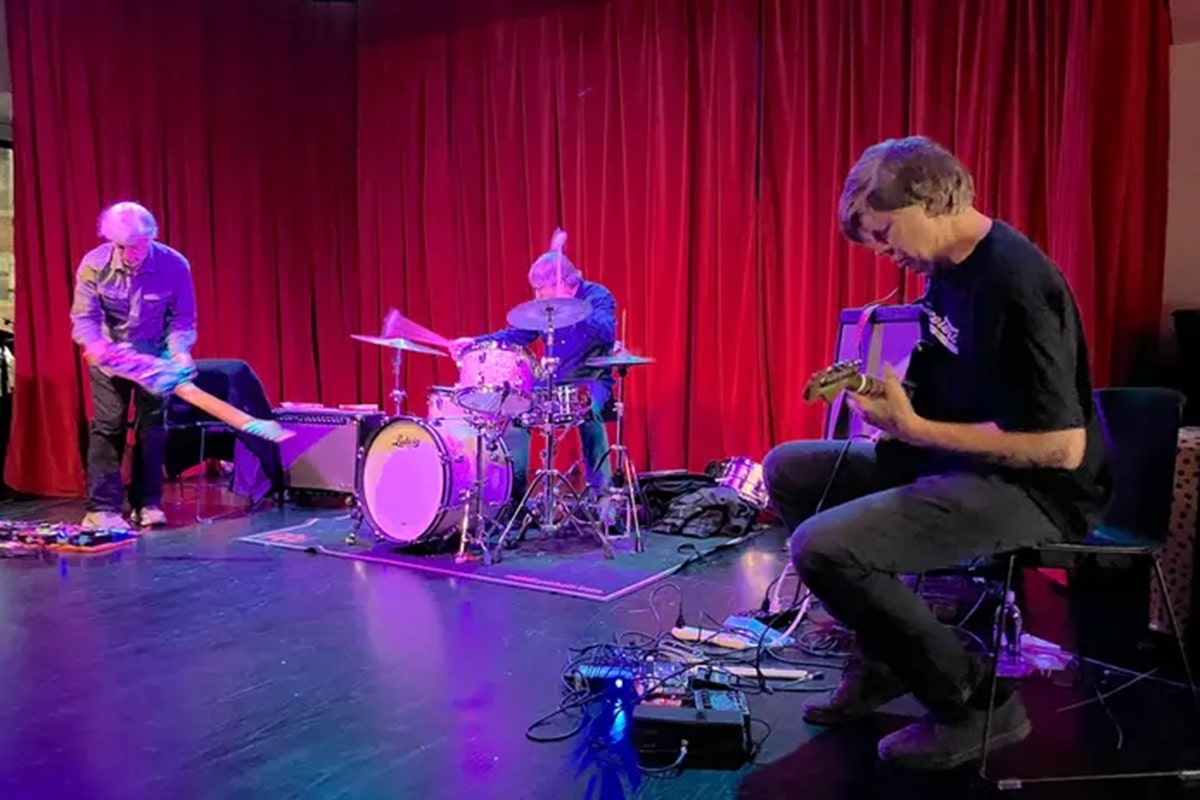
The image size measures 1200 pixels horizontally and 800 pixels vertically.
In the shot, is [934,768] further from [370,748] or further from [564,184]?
[564,184]

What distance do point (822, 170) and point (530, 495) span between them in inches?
88.4

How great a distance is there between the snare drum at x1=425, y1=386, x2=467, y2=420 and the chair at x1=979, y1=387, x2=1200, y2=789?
260 cm

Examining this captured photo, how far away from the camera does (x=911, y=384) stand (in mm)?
2236

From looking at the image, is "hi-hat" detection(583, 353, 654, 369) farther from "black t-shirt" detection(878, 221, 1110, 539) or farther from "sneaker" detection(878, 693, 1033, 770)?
"sneaker" detection(878, 693, 1033, 770)

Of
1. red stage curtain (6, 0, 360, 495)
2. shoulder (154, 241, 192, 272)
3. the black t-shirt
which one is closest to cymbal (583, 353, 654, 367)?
shoulder (154, 241, 192, 272)

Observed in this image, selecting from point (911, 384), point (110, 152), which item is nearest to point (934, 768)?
point (911, 384)

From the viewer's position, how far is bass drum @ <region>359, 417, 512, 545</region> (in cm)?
421

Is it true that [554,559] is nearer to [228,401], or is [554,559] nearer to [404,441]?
[404,441]

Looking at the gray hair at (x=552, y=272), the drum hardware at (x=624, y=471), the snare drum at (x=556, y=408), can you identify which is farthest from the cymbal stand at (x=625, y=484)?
the gray hair at (x=552, y=272)

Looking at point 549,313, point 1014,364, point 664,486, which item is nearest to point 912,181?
point 1014,364

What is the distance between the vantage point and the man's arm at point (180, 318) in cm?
493

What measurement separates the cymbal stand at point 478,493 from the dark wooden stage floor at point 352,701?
32cm

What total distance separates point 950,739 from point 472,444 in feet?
8.28

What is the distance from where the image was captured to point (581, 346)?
15.6ft
